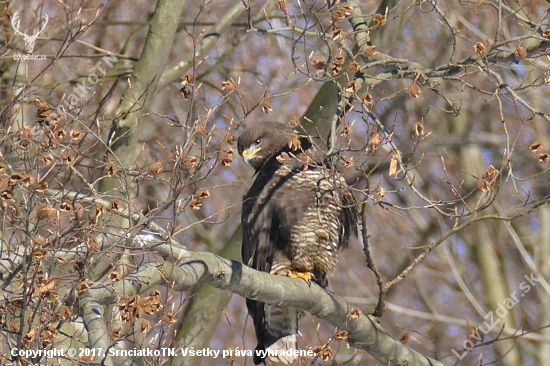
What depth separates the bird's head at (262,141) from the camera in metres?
6.68

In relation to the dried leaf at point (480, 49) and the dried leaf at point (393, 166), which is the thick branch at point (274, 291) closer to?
the dried leaf at point (393, 166)

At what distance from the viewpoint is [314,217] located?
615 centimetres

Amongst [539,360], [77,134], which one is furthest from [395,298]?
[77,134]

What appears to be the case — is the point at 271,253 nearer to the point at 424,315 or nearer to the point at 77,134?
the point at 77,134

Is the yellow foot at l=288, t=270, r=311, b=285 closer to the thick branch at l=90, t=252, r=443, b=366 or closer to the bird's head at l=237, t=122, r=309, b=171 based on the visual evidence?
the thick branch at l=90, t=252, r=443, b=366

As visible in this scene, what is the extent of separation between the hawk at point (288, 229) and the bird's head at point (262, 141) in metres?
0.21

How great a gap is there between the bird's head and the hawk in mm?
208

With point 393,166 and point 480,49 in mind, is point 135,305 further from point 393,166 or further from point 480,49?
point 480,49

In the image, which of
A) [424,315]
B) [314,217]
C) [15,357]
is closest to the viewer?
[15,357]

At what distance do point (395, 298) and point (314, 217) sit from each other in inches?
279

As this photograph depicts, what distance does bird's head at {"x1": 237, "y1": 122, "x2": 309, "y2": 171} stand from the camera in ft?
21.9

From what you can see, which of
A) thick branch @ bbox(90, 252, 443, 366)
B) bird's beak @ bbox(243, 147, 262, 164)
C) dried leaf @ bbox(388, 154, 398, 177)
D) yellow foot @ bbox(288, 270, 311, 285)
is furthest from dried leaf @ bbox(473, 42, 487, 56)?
bird's beak @ bbox(243, 147, 262, 164)

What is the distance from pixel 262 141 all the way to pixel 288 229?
0.89 meters

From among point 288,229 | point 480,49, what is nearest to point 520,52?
point 480,49
